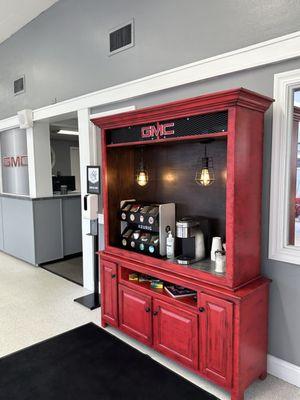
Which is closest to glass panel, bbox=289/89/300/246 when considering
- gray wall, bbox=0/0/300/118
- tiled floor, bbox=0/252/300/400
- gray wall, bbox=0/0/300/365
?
gray wall, bbox=0/0/300/365

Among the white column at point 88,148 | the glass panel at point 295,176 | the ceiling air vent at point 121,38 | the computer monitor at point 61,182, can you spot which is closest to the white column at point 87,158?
the white column at point 88,148

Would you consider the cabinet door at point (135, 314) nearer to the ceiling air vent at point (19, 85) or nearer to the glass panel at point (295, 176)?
the glass panel at point (295, 176)

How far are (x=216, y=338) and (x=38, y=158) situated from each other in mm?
4130

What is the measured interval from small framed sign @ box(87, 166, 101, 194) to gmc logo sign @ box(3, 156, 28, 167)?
2.12m

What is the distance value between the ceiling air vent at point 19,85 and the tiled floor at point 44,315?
3072mm

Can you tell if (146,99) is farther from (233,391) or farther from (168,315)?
(233,391)

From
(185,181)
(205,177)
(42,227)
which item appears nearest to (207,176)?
(205,177)

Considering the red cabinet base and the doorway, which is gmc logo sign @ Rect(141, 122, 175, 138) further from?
the doorway

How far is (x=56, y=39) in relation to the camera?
430 cm

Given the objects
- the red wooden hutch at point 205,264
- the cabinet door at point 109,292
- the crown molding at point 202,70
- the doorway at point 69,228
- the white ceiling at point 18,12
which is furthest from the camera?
the doorway at point 69,228

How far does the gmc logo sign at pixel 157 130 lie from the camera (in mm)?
2436

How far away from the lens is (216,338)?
2188mm

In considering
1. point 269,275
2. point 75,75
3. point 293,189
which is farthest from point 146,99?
point 269,275

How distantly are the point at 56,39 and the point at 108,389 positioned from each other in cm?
434
